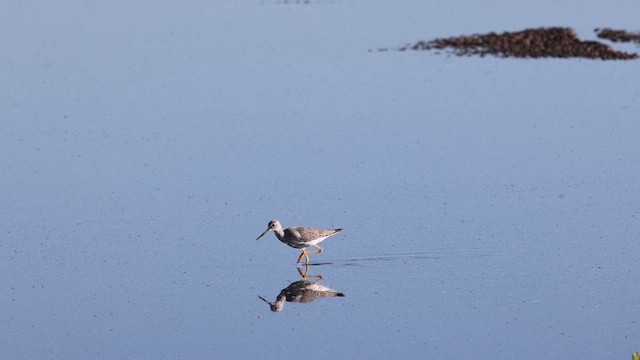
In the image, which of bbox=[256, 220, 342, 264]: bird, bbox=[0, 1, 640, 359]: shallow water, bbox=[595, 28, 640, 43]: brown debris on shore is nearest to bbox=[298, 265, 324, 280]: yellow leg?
bbox=[0, 1, 640, 359]: shallow water

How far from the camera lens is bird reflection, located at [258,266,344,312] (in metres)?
19.0

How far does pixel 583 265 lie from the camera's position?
20.5m

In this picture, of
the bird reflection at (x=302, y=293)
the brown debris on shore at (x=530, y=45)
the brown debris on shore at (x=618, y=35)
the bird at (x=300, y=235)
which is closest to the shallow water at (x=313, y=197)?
the bird reflection at (x=302, y=293)

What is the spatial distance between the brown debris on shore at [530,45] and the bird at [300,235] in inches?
723

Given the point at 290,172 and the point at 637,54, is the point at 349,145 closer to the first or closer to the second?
the point at 290,172

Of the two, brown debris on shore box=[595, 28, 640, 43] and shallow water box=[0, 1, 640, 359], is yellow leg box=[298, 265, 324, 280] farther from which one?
brown debris on shore box=[595, 28, 640, 43]

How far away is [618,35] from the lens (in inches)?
1580

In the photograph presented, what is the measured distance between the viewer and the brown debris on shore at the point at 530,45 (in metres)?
38.0

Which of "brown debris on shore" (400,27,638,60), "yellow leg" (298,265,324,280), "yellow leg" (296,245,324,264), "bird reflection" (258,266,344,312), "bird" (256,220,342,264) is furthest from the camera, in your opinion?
"brown debris on shore" (400,27,638,60)

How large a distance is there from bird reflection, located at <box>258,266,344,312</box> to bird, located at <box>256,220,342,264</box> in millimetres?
1061

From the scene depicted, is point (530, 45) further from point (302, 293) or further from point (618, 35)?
point (302, 293)

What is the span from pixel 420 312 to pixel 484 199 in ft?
20.2

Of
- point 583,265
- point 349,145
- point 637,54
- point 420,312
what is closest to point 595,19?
point 637,54

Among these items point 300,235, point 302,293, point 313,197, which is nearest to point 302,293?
point 302,293
